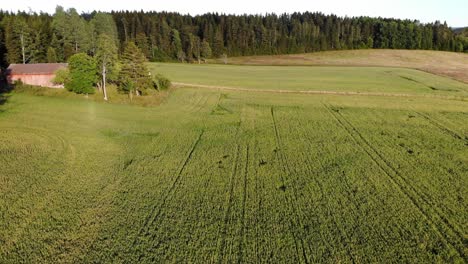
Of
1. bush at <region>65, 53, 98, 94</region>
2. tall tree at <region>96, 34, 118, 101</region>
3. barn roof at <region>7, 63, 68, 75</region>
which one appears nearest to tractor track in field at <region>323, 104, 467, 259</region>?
tall tree at <region>96, 34, 118, 101</region>

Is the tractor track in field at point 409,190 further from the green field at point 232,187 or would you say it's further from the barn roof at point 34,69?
the barn roof at point 34,69

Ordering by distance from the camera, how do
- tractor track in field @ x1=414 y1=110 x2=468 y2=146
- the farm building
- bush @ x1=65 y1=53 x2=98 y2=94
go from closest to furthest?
tractor track in field @ x1=414 y1=110 x2=468 y2=146, bush @ x1=65 y1=53 x2=98 y2=94, the farm building

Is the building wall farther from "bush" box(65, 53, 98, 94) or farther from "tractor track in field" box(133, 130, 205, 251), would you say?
"tractor track in field" box(133, 130, 205, 251)

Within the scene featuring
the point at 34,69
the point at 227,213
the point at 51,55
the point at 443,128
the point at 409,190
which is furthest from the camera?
the point at 51,55

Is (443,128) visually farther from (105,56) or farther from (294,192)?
(105,56)

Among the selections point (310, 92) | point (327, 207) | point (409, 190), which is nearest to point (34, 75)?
point (310, 92)

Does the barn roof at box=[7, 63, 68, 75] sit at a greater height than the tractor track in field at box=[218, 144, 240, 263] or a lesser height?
greater

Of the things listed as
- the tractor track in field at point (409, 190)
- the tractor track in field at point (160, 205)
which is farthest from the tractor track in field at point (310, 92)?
the tractor track in field at point (160, 205)
